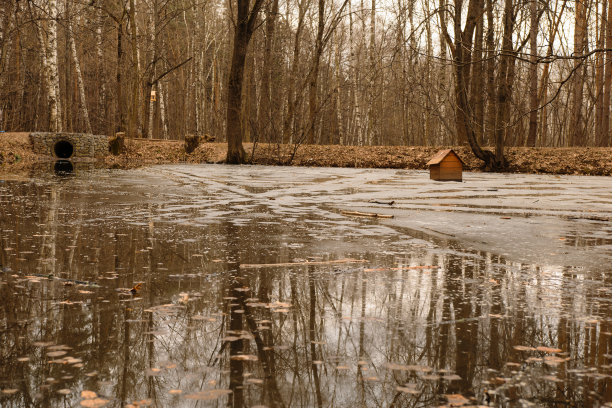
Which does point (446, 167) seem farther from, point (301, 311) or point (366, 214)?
point (301, 311)

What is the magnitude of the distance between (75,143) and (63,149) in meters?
1.16

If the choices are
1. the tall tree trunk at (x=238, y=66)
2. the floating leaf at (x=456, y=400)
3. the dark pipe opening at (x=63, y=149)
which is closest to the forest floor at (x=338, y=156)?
the tall tree trunk at (x=238, y=66)

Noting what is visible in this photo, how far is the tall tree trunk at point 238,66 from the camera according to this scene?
66.4ft

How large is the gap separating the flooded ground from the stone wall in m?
17.9

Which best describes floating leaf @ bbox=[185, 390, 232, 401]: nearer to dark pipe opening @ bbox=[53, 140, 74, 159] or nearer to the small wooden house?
the small wooden house

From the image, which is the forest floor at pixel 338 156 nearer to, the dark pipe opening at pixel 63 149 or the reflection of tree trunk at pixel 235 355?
the dark pipe opening at pixel 63 149

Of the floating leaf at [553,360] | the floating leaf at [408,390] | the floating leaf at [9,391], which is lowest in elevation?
the floating leaf at [408,390]

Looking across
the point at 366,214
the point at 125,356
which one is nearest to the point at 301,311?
the point at 125,356

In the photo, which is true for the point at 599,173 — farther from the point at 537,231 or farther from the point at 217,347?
the point at 217,347

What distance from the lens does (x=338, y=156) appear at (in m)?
22.1

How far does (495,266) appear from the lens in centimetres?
489

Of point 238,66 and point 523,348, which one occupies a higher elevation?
point 238,66

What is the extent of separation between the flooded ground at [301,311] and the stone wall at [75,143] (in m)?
17.9

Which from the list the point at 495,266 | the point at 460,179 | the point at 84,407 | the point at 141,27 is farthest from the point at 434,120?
the point at 84,407
